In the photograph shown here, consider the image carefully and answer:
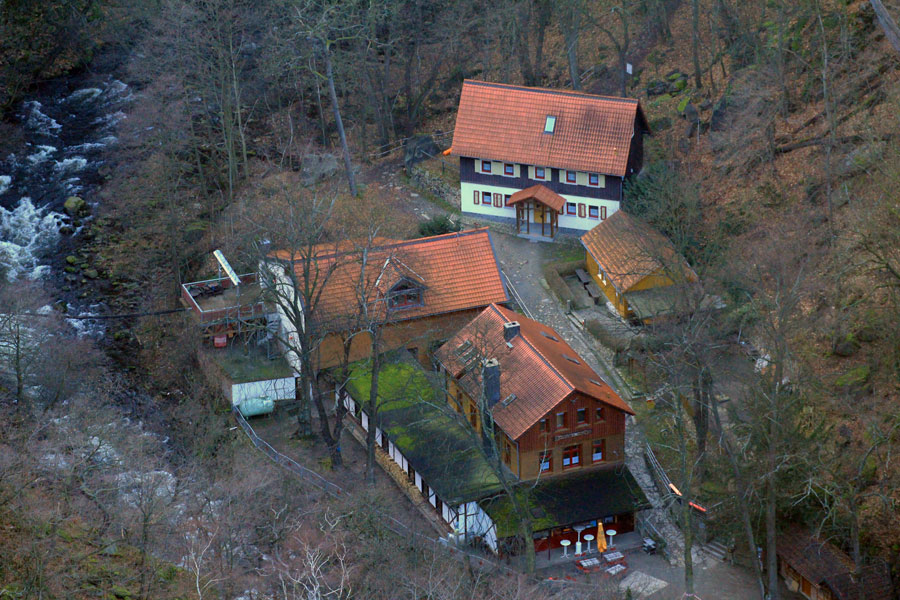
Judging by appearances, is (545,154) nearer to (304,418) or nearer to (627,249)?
(627,249)

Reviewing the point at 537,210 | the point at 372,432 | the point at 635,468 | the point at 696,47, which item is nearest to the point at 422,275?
the point at 372,432

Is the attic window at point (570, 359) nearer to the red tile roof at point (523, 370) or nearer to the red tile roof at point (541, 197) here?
the red tile roof at point (523, 370)

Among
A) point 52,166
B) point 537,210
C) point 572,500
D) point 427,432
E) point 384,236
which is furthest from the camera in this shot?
point 52,166

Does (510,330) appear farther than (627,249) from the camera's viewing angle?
No

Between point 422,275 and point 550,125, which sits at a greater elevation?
point 550,125

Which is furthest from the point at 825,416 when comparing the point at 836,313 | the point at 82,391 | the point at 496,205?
the point at 82,391

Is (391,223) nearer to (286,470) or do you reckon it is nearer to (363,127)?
(363,127)
